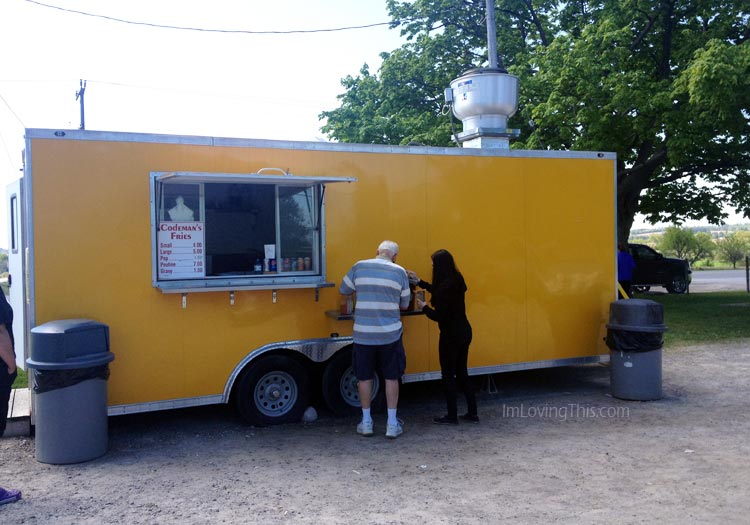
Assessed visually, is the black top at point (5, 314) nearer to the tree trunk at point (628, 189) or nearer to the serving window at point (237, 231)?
the serving window at point (237, 231)

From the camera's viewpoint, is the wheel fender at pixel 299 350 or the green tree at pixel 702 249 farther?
the green tree at pixel 702 249

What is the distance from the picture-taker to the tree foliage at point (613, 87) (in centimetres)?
1448

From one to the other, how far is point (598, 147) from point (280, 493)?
40.0 ft

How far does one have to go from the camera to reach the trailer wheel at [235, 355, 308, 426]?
6663 millimetres

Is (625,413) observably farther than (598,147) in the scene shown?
No

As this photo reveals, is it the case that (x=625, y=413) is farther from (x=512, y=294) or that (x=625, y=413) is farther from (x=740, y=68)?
(x=740, y=68)

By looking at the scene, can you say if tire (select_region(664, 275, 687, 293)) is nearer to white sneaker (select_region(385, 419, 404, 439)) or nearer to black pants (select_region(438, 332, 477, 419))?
black pants (select_region(438, 332, 477, 419))

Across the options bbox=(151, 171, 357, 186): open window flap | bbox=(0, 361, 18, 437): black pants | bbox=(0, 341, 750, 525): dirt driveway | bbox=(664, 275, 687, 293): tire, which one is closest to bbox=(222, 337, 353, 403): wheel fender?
bbox=(0, 341, 750, 525): dirt driveway

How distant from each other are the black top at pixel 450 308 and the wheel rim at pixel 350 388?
3.20ft

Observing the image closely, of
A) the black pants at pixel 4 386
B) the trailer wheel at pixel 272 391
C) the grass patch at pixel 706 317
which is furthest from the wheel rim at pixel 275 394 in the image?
the grass patch at pixel 706 317

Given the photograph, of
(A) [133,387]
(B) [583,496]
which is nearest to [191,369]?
(A) [133,387]

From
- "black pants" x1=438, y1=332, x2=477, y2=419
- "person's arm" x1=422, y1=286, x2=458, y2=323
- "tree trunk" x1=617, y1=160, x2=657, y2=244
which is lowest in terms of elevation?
"black pants" x1=438, y1=332, x2=477, y2=419

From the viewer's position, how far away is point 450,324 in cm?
674

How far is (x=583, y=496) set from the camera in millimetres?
4898
